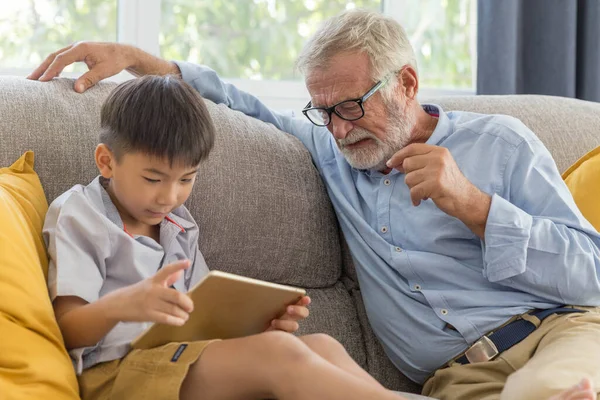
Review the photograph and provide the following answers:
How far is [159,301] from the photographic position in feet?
4.32

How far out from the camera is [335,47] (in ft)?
6.33

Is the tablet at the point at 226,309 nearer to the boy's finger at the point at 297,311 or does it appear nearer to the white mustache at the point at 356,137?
the boy's finger at the point at 297,311

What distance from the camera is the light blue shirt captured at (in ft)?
5.78

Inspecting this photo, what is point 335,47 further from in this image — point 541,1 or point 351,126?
point 541,1

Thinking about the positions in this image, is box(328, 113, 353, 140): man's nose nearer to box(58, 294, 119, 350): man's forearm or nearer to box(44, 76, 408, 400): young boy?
box(44, 76, 408, 400): young boy

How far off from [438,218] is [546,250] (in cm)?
24

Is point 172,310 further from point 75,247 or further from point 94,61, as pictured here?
point 94,61

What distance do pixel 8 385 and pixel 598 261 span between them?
119cm

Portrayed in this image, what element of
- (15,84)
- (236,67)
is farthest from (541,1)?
(15,84)

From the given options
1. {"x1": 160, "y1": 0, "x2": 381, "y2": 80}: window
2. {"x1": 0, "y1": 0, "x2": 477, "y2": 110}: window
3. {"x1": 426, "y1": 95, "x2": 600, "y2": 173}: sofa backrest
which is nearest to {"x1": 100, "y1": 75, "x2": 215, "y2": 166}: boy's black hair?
{"x1": 426, "y1": 95, "x2": 600, "y2": 173}: sofa backrest

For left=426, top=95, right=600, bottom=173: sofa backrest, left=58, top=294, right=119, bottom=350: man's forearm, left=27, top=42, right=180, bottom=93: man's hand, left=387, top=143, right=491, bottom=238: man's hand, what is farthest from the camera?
left=426, top=95, right=600, bottom=173: sofa backrest

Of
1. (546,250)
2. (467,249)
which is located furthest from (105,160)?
(546,250)

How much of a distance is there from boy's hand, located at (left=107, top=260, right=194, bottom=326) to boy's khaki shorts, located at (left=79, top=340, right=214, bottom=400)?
0.34ft

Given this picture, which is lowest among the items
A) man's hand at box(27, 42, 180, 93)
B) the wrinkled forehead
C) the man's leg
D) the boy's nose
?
the man's leg
